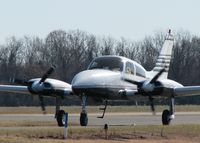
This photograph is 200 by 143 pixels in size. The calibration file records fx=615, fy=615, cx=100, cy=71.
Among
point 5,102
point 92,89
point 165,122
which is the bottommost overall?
point 5,102

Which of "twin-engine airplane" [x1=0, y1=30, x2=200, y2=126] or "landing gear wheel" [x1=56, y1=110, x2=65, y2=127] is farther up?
"twin-engine airplane" [x1=0, y1=30, x2=200, y2=126]

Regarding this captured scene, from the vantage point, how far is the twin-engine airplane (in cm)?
3281

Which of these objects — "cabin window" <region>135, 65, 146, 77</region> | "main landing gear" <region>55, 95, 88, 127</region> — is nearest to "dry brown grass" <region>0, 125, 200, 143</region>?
"main landing gear" <region>55, 95, 88, 127</region>

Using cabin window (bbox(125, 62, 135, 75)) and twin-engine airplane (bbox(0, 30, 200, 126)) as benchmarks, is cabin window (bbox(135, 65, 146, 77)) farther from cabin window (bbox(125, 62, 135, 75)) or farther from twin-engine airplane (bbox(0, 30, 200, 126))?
cabin window (bbox(125, 62, 135, 75))

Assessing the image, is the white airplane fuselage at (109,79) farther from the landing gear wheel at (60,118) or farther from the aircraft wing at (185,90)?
the landing gear wheel at (60,118)

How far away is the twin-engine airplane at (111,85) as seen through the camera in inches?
1292

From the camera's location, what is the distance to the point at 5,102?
10712 centimetres

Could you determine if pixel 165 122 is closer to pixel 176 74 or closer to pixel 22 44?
pixel 176 74

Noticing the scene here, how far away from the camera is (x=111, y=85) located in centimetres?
Answer: 3359

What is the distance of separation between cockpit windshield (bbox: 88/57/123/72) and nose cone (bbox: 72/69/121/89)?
47cm

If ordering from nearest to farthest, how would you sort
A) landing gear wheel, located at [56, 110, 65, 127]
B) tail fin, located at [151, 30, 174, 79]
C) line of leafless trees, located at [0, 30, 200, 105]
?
1. landing gear wheel, located at [56, 110, 65, 127]
2. tail fin, located at [151, 30, 174, 79]
3. line of leafless trees, located at [0, 30, 200, 105]

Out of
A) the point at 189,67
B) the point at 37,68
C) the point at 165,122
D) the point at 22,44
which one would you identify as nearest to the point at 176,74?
the point at 189,67

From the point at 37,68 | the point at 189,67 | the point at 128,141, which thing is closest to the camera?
the point at 128,141

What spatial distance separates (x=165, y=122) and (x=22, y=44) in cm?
10636
